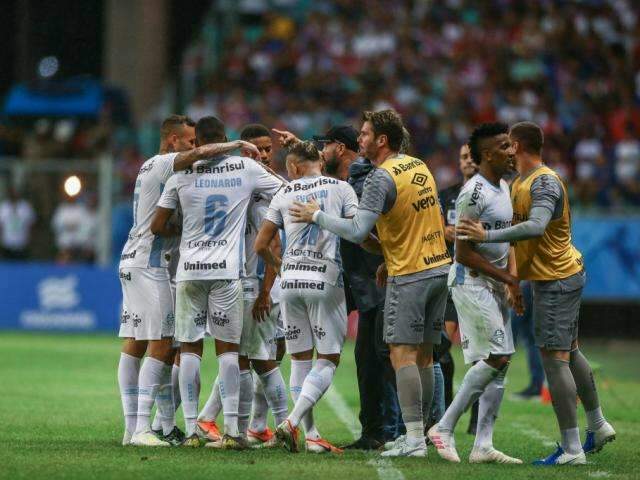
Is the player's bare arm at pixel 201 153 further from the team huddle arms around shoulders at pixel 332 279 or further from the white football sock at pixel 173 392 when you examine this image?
the white football sock at pixel 173 392

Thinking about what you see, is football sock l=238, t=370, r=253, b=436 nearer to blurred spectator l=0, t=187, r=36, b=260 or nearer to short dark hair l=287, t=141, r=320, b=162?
short dark hair l=287, t=141, r=320, b=162

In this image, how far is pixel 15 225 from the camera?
25.8 m

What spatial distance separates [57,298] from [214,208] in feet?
52.5

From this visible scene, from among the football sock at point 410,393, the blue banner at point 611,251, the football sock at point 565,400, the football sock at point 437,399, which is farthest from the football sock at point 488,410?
the blue banner at point 611,251

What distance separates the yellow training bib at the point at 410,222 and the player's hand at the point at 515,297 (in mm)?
545

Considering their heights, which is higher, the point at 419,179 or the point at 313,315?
the point at 419,179

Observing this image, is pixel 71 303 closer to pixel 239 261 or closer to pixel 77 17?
pixel 77 17

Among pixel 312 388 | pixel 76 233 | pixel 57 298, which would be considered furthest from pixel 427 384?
pixel 57 298

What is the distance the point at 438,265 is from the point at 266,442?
212 cm

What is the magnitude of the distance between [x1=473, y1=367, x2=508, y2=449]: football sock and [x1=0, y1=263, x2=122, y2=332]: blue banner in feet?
54.1

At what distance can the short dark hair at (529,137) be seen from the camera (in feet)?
32.7

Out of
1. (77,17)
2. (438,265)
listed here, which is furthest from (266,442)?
(77,17)

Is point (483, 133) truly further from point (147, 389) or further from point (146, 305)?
point (147, 389)

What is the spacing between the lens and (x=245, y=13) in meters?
31.8
